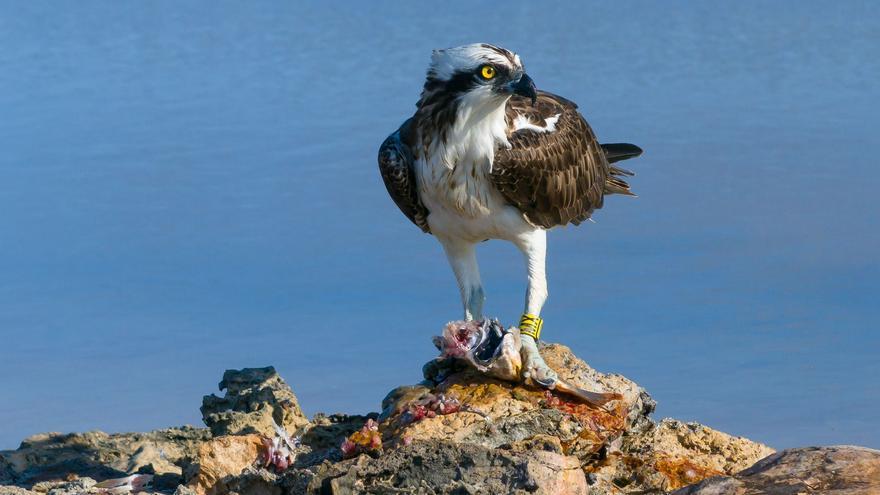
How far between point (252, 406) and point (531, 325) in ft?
12.0

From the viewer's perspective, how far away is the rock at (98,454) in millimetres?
15828

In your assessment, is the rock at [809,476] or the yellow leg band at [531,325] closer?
the rock at [809,476]

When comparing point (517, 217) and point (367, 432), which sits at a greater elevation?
point (517, 217)

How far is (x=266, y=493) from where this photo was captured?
11812 millimetres

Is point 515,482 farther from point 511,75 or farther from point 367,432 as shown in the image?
point 511,75

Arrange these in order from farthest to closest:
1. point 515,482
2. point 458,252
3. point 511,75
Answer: point 458,252
point 511,75
point 515,482

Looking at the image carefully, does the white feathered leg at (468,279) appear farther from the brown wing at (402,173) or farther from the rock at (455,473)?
the rock at (455,473)

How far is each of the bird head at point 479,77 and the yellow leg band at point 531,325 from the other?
2078 millimetres

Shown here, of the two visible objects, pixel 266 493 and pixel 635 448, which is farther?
pixel 635 448

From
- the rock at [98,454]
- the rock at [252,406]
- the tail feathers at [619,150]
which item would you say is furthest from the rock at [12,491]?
the tail feathers at [619,150]

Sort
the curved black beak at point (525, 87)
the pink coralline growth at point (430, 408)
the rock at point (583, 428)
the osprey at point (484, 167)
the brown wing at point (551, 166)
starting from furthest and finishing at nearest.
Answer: the brown wing at point (551, 166), the osprey at point (484, 167), the curved black beak at point (525, 87), the pink coralline growth at point (430, 408), the rock at point (583, 428)

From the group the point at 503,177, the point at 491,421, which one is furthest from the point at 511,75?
the point at 491,421

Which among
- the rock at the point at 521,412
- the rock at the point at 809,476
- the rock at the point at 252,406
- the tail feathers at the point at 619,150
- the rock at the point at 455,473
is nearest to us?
the rock at the point at 809,476

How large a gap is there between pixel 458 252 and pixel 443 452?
404 centimetres
